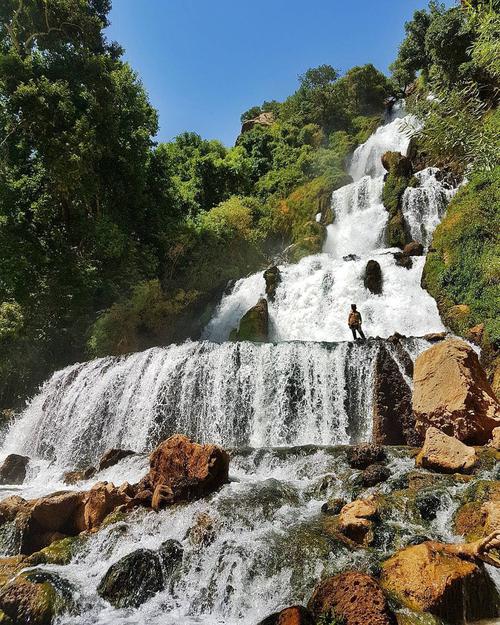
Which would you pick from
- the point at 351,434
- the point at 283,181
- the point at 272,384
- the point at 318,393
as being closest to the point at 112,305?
the point at 272,384

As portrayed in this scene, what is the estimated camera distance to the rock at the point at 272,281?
22531mm

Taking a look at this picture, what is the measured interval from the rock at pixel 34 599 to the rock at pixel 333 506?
3725 millimetres

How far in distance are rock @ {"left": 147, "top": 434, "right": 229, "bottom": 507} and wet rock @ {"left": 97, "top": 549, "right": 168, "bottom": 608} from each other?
169 centimetres

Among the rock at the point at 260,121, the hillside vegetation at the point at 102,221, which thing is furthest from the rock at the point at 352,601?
the rock at the point at 260,121

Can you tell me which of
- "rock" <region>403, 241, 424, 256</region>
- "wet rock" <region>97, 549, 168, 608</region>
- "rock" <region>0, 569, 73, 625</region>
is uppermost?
"rock" <region>403, 241, 424, 256</region>

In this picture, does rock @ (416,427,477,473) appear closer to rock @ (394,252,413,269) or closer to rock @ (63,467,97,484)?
rock @ (63,467,97,484)

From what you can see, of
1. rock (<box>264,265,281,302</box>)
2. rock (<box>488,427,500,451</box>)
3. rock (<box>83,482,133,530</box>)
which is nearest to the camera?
rock (<box>83,482,133,530</box>)

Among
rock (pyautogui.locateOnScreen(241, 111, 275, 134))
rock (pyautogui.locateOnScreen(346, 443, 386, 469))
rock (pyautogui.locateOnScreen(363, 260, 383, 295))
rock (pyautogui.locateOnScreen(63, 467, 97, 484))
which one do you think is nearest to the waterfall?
rock (pyautogui.locateOnScreen(63, 467, 97, 484))

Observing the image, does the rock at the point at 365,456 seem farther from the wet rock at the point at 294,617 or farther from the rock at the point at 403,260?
the rock at the point at 403,260

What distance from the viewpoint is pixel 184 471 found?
796 centimetres

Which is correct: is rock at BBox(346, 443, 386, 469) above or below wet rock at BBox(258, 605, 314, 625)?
above

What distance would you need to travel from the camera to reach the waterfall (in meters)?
12.4

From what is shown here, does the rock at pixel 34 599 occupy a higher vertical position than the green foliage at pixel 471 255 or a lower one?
lower

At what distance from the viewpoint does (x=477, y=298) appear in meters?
15.0
